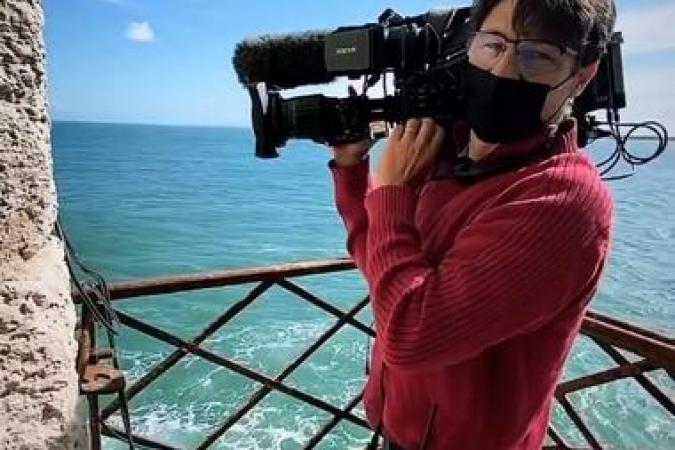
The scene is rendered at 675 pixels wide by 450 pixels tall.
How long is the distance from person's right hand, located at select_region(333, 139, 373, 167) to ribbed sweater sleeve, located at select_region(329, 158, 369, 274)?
0.03 feet

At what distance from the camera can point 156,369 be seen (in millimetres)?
2094

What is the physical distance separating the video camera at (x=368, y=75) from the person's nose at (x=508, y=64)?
3.3 inches

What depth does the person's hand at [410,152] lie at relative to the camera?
42.1 inches

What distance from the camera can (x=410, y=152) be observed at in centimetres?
107

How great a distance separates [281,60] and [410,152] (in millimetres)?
322

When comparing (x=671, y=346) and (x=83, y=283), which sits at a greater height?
(x=83, y=283)

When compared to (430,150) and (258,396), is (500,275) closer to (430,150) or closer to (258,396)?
(430,150)

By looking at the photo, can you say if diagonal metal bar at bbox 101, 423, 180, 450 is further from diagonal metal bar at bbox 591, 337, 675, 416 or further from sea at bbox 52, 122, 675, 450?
diagonal metal bar at bbox 591, 337, 675, 416

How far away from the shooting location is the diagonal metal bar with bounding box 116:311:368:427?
201 centimetres

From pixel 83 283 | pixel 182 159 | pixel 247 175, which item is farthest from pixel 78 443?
pixel 182 159

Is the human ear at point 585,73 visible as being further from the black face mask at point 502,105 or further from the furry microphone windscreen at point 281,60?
the furry microphone windscreen at point 281,60

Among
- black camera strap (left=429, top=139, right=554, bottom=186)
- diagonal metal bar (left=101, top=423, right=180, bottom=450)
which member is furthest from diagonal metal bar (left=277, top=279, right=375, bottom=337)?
black camera strap (left=429, top=139, right=554, bottom=186)

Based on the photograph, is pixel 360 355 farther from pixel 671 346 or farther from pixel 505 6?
pixel 505 6

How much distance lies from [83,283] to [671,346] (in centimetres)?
174
